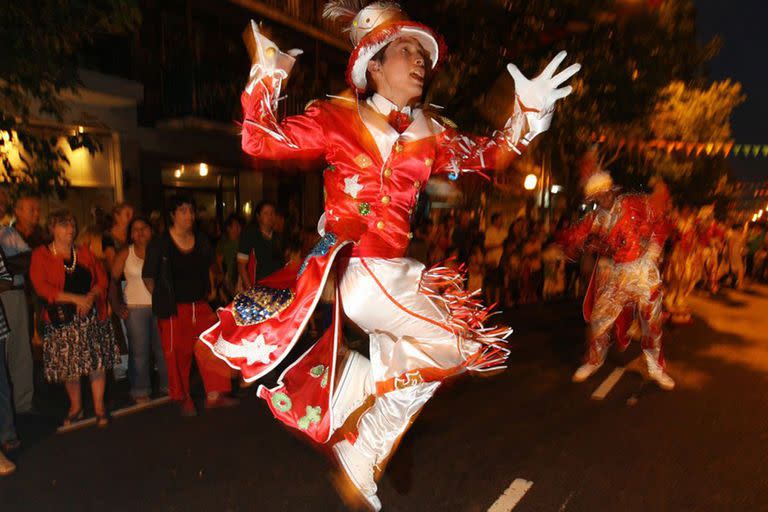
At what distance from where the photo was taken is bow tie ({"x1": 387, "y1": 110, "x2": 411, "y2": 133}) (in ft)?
8.09

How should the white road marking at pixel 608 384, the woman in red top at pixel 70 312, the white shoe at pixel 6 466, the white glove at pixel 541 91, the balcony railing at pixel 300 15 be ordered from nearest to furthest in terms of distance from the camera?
the white glove at pixel 541 91
the white shoe at pixel 6 466
the woman in red top at pixel 70 312
the white road marking at pixel 608 384
the balcony railing at pixel 300 15

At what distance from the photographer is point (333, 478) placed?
3.21 metres

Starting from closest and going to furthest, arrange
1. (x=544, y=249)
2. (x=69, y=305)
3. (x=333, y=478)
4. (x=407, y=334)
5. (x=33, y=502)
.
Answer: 1. (x=407, y=334)
2. (x=33, y=502)
3. (x=333, y=478)
4. (x=69, y=305)
5. (x=544, y=249)

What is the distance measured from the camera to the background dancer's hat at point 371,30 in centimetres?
244

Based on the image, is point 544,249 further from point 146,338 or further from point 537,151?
point 146,338

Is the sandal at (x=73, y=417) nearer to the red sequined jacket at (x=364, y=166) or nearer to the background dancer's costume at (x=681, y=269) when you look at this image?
the red sequined jacket at (x=364, y=166)

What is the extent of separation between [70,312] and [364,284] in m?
2.90

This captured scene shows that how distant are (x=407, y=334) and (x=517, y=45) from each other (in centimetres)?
706

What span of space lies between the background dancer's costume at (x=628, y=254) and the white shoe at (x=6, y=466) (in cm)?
457

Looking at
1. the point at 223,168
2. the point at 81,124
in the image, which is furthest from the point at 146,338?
the point at 223,168

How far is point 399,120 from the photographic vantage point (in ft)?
8.16

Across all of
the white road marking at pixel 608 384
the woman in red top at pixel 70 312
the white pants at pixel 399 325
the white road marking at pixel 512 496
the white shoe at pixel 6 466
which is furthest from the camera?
the white road marking at pixel 608 384

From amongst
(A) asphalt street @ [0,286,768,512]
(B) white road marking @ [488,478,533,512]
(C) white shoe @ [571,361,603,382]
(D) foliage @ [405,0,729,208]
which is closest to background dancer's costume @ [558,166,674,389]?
(C) white shoe @ [571,361,603,382]

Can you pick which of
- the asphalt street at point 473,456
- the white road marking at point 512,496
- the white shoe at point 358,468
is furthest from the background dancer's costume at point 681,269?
the white shoe at point 358,468
